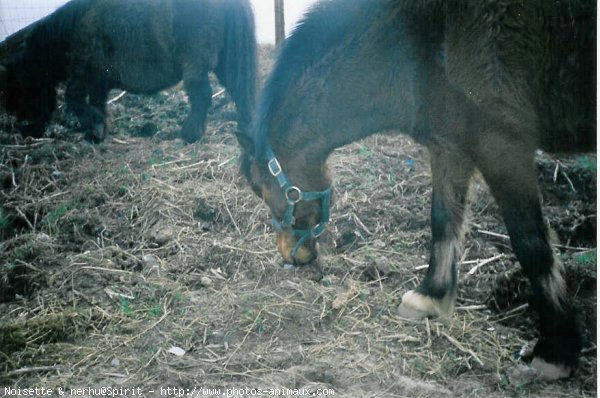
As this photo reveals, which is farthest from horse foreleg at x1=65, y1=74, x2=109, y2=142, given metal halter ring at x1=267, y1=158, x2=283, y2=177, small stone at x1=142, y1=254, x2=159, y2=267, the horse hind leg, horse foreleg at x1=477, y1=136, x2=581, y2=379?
horse foreleg at x1=477, y1=136, x2=581, y2=379

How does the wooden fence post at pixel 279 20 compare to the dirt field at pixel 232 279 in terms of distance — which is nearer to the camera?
the dirt field at pixel 232 279

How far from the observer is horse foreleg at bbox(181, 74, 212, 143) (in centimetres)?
402

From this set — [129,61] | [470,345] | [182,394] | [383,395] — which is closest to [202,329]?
[182,394]

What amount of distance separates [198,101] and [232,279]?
1917mm

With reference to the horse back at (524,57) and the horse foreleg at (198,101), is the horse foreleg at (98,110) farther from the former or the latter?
the horse back at (524,57)

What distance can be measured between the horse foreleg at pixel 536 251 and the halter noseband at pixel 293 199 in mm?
819

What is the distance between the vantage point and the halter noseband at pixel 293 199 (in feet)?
8.02

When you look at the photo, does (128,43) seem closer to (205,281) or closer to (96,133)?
(96,133)

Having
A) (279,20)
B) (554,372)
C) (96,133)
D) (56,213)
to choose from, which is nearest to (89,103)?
(96,133)

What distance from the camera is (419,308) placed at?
255 cm

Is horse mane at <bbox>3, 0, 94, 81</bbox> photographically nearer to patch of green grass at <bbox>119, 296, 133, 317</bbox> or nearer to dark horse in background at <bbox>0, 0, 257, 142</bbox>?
dark horse in background at <bbox>0, 0, 257, 142</bbox>

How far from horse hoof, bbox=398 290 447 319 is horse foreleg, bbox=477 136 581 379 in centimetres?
53

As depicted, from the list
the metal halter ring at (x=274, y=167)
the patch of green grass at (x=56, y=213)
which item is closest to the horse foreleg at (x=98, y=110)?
the patch of green grass at (x=56, y=213)

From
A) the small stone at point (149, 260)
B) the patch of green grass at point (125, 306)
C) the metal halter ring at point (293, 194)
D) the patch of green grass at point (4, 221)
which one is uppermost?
the metal halter ring at point (293, 194)
